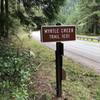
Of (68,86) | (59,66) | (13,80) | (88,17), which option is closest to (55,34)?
(59,66)

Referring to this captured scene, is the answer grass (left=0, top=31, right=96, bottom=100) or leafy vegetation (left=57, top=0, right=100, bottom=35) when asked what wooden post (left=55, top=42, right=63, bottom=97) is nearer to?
grass (left=0, top=31, right=96, bottom=100)

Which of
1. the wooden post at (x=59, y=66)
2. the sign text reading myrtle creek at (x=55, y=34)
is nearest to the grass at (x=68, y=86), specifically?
the wooden post at (x=59, y=66)

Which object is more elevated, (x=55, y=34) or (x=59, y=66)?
(x=55, y=34)

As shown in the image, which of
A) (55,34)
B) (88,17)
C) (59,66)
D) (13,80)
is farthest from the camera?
(88,17)

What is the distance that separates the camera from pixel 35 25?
18.8m

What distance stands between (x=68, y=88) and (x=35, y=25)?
10659mm

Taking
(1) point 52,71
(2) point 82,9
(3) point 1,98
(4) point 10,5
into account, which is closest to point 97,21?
(2) point 82,9

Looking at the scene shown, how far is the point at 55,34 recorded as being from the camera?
7.18m

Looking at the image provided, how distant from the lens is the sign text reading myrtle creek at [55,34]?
23.4ft

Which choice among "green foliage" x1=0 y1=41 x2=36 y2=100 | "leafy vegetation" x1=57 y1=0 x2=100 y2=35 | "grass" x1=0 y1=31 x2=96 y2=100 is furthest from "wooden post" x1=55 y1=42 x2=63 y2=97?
"leafy vegetation" x1=57 y1=0 x2=100 y2=35

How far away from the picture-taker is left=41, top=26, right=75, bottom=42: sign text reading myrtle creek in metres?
7.14

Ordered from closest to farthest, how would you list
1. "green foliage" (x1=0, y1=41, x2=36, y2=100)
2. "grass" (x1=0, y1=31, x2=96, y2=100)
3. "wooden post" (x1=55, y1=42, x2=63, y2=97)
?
Result: "green foliage" (x1=0, y1=41, x2=36, y2=100)
"wooden post" (x1=55, y1=42, x2=63, y2=97)
"grass" (x1=0, y1=31, x2=96, y2=100)

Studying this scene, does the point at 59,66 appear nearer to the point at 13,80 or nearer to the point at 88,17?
the point at 13,80

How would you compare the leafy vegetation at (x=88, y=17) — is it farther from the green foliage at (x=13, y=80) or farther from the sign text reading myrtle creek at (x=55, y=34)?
the sign text reading myrtle creek at (x=55, y=34)
